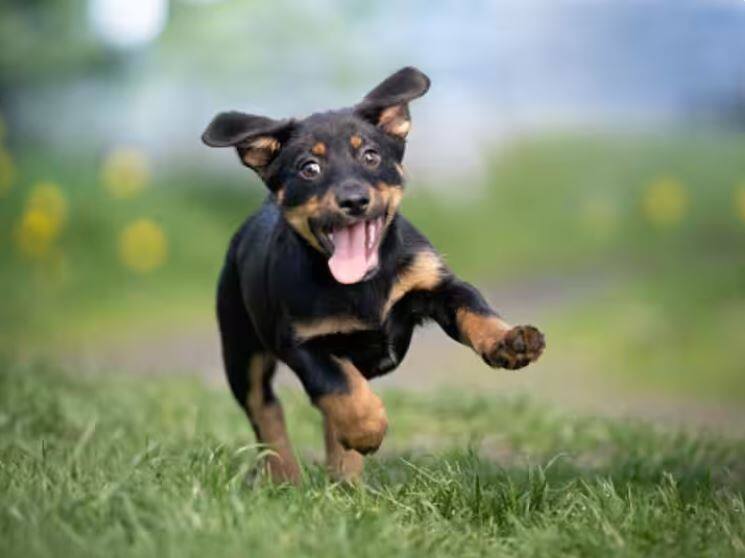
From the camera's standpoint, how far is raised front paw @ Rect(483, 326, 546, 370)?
413 cm

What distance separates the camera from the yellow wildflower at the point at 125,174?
12250mm

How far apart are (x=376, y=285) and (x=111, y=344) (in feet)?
22.4

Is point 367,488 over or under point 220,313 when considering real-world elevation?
under

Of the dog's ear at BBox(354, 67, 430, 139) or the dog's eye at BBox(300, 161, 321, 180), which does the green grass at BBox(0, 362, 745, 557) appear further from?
the dog's ear at BBox(354, 67, 430, 139)

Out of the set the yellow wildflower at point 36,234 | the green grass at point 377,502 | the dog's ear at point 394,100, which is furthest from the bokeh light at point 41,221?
the dog's ear at point 394,100

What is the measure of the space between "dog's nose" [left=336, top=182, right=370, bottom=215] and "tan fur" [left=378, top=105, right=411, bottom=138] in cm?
46

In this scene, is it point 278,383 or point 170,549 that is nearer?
point 170,549

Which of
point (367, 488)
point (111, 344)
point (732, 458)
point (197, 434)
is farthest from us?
point (111, 344)

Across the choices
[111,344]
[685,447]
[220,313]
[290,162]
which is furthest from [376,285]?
[111,344]

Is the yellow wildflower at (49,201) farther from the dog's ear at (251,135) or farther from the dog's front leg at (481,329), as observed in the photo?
the dog's front leg at (481,329)

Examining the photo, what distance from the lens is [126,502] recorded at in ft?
12.2

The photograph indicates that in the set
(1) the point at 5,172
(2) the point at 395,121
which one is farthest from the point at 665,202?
(2) the point at 395,121

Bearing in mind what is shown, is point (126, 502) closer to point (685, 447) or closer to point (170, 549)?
point (170, 549)

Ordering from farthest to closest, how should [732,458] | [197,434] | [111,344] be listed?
1. [111,344]
2. [197,434]
3. [732,458]
